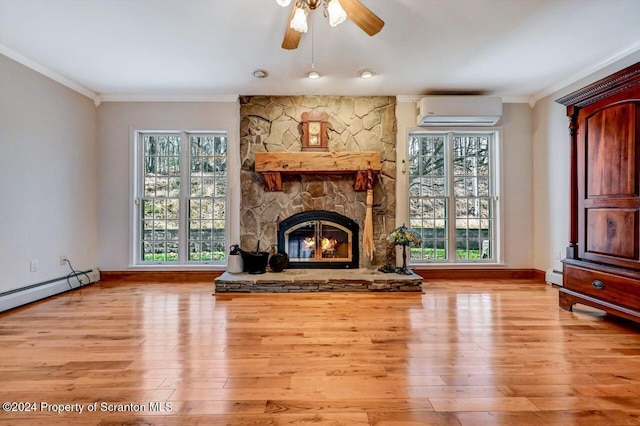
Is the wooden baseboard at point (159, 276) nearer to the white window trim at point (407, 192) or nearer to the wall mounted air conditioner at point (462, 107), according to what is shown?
the white window trim at point (407, 192)

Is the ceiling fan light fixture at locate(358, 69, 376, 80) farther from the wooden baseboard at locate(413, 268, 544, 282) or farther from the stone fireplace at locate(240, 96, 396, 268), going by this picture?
the wooden baseboard at locate(413, 268, 544, 282)

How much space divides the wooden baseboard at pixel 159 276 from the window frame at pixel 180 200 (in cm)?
10

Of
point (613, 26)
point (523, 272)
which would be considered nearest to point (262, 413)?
point (613, 26)

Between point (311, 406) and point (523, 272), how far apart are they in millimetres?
4111

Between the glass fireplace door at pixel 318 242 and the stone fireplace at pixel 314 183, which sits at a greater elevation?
the stone fireplace at pixel 314 183

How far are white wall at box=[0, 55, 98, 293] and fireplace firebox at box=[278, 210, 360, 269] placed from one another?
2639 mm

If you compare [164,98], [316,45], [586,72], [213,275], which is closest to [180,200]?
[213,275]

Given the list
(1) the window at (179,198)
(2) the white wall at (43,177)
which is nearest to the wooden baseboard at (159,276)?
(1) the window at (179,198)

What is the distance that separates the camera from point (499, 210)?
4.43m

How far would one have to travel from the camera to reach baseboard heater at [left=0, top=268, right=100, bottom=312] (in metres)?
3.06

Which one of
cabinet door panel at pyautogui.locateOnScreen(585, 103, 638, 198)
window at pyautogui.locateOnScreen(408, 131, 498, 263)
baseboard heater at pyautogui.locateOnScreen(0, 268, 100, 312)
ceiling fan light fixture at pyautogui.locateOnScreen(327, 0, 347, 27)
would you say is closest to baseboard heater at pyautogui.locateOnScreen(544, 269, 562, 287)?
window at pyautogui.locateOnScreen(408, 131, 498, 263)

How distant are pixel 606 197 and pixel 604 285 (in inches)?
29.9

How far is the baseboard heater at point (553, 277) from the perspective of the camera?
3931mm

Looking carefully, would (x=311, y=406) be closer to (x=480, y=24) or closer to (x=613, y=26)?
(x=480, y=24)
